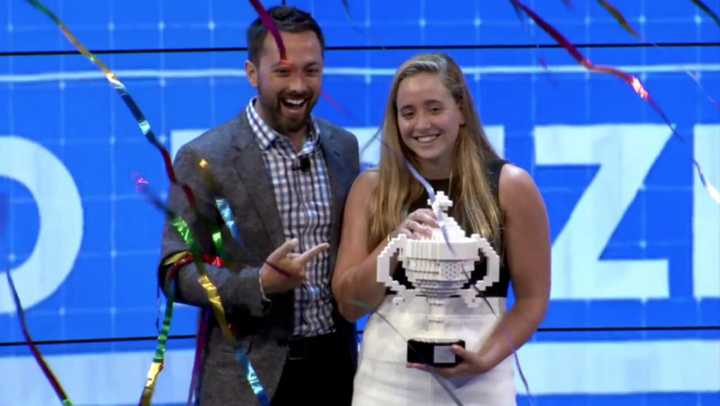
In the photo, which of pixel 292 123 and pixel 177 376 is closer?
pixel 292 123

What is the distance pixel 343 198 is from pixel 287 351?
0.29m

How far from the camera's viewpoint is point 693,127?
329 cm

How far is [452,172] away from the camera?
226cm

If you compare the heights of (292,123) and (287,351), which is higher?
(292,123)

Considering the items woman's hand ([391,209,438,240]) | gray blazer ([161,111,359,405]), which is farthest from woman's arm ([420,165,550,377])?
gray blazer ([161,111,359,405])

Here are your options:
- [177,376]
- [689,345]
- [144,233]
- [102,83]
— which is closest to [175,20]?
[102,83]

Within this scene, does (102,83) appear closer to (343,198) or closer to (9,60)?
(9,60)

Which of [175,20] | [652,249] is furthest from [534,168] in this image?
[175,20]

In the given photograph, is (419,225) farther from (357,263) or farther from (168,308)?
(168,308)

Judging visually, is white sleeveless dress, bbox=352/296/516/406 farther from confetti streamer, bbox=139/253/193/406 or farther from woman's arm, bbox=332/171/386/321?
confetti streamer, bbox=139/253/193/406

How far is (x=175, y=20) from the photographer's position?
3.20 metres

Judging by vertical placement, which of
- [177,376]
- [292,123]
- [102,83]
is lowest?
[177,376]

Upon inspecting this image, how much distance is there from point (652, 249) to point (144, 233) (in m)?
1.24

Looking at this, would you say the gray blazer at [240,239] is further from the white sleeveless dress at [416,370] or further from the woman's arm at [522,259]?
the woman's arm at [522,259]
